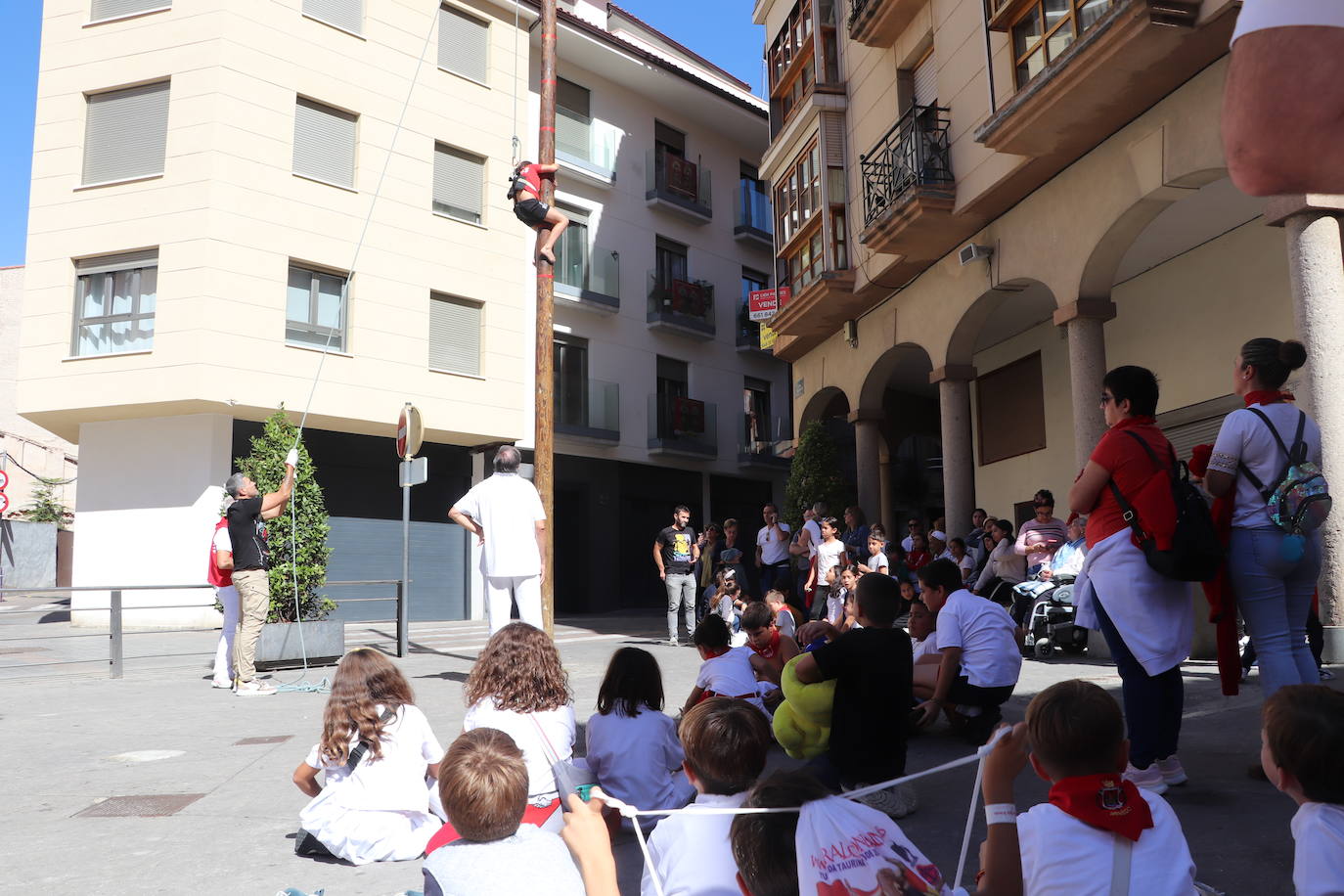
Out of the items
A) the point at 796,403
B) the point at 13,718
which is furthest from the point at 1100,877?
the point at 796,403

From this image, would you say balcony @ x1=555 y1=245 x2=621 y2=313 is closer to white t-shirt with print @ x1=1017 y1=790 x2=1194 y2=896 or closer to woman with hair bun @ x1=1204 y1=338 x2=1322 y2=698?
woman with hair bun @ x1=1204 y1=338 x2=1322 y2=698

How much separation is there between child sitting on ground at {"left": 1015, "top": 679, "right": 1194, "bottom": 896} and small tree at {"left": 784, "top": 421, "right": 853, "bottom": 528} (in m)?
15.3

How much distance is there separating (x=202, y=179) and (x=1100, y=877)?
19.6 m

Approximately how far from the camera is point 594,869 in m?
2.49

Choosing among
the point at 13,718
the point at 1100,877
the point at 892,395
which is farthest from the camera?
the point at 892,395

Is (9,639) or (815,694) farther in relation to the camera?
(9,639)

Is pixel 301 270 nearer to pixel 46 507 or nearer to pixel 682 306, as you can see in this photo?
pixel 682 306

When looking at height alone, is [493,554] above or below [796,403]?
below

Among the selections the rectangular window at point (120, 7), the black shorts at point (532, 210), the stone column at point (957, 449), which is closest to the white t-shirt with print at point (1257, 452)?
the black shorts at point (532, 210)

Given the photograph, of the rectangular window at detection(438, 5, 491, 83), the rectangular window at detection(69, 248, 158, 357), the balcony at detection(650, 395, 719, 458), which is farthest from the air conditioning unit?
the rectangular window at detection(69, 248, 158, 357)

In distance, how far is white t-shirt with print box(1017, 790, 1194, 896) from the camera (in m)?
2.21

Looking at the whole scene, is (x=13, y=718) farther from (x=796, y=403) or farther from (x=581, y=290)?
(x=581, y=290)

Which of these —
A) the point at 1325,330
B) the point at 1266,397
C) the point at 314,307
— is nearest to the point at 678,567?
the point at 1325,330

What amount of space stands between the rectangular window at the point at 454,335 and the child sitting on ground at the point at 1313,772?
20.1 metres
